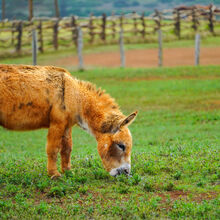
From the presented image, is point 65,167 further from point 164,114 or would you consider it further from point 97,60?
point 97,60

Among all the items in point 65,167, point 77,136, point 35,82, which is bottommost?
point 77,136

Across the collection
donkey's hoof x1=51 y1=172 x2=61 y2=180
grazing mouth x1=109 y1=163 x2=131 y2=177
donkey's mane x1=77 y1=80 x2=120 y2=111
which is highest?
donkey's mane x1=77 y1=80 x2=120 y2=111

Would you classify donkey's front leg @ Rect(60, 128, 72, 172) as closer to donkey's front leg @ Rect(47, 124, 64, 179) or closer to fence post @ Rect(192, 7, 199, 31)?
donkey's front leg @ Rect(47, 124, 64, 179)

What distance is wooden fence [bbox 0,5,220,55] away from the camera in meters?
39.8

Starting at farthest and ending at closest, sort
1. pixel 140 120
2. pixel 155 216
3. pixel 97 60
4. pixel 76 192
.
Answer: pixel 97 60 < pixel 140 120 < pixel 76 192 < pixel 155 216

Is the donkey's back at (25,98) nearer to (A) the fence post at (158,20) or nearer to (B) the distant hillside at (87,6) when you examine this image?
(A) the fence post at (158,20)

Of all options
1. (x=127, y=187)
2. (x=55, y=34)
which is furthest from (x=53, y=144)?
(x=55, y=34)

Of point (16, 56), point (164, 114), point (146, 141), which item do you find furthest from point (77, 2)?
point (146, 141)

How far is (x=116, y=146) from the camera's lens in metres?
7.73

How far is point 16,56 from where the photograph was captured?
38.9m

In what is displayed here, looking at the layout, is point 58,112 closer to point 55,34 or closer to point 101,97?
point 101,97

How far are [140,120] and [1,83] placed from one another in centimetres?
1046

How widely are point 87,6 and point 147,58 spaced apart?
44.5 m

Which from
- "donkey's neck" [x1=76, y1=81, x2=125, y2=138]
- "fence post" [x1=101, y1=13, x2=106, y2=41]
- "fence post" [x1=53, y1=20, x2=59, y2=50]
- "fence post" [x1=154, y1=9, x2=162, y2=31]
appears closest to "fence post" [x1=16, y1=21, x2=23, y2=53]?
"fence post" [x1=53, y1=20, x2=59, y2=50]
